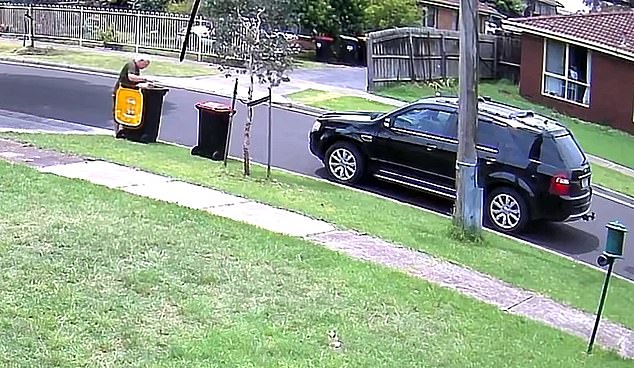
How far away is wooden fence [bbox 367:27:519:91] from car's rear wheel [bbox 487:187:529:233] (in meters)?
15.0

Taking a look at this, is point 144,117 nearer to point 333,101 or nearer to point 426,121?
point 426,121

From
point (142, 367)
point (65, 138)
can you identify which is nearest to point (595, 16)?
point (65, 138)

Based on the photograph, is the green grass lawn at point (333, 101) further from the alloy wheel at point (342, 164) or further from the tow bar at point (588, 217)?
the tow bar at point (588, 217)

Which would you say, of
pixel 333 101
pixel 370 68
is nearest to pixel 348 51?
pixel 370 68

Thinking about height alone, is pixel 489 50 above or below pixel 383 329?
above

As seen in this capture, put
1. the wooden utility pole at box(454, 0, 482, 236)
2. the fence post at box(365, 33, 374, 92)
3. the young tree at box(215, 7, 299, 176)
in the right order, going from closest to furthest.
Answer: the wooden utility pole at box(454, 0, 482, 236), the young tree at box(215, 7, 299, 176), the fence post at box(365, 33, 374, 92)

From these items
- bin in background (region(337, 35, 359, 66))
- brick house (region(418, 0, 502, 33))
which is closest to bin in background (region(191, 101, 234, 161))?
bin in background (region(337, 35, 359, 66))

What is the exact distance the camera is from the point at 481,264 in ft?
32.7

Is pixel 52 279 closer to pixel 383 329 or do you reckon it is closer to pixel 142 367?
pixel 142 367

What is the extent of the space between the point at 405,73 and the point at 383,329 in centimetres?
2485

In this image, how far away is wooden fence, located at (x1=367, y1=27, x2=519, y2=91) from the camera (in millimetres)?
29453

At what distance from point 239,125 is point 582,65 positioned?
15.6 m

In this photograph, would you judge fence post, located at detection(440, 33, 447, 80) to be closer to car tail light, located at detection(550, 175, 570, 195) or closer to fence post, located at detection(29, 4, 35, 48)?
fence post, located at detection(29, 4, 35, 48)

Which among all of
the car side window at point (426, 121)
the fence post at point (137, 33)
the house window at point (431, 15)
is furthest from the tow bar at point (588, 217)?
the house window at point (431, 15)
